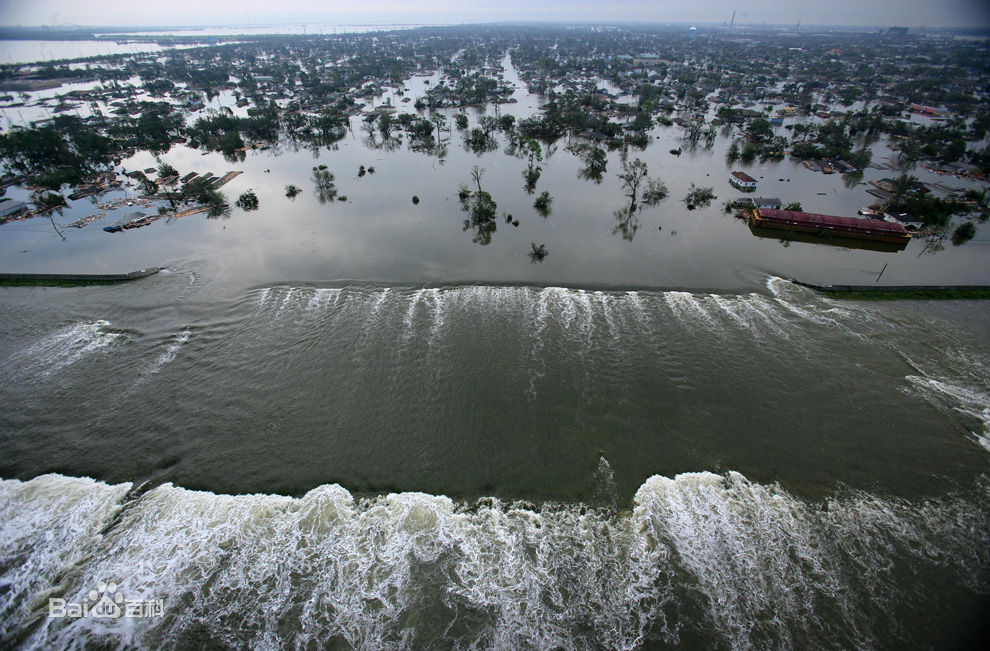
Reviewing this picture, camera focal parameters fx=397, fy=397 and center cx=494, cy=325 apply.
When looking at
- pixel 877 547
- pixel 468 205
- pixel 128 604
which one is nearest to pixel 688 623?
pixel 877 547

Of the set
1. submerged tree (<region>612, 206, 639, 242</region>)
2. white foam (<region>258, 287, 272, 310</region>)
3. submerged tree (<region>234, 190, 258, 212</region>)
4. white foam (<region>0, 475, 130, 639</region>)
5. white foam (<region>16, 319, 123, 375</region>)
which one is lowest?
white foam (<region>0, 475, 130, 639</region>)

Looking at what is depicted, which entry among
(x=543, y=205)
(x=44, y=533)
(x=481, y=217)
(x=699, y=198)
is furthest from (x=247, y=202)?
(x=699, y=198)

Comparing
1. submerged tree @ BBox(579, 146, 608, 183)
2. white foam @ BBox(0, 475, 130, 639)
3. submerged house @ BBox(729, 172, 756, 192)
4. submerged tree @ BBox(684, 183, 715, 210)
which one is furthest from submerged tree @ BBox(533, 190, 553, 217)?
white foam @ BBox(0, 475, 130, 639)

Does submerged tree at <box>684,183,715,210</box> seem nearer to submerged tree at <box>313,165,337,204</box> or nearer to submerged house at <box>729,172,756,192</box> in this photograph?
submerged house at <box>729,172,756,192</box>

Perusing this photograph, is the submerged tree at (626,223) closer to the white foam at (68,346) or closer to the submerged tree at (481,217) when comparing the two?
the submerged tree at (481,217)

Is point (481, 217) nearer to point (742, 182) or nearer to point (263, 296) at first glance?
point (263, 296)

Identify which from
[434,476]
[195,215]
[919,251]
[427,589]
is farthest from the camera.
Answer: [195,215]

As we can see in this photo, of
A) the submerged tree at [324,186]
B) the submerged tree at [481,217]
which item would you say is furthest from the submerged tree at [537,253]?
the submerged tree at [324,186]

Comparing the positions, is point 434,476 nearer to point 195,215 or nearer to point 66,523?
point 66,523
